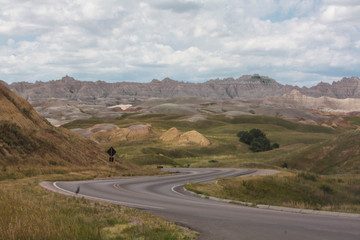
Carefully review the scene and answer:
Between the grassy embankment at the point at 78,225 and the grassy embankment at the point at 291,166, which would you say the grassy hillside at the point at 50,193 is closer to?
the grassy embankment at the point at 78,225

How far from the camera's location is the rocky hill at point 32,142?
128ft

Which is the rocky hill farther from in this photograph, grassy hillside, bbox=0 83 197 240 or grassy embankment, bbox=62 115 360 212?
grassy embankment, bbox=62 115 360 212

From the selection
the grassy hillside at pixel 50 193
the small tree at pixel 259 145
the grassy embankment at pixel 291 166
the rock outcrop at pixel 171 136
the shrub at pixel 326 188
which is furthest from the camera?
the rock outcrop at pixel 171 136

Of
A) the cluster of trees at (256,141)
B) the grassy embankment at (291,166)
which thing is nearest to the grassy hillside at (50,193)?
the grassy embankment at (291,166)

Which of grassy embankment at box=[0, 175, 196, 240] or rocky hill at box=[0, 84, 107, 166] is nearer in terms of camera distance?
grassy embankment at box=[0, 175, 196, 240]

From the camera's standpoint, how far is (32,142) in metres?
42.2

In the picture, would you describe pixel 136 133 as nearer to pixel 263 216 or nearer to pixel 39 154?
pixel 39 154

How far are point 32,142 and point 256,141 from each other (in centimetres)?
7882

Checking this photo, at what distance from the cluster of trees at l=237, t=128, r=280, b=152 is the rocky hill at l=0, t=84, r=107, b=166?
64.6 m

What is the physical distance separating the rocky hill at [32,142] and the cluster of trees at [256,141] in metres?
64.6

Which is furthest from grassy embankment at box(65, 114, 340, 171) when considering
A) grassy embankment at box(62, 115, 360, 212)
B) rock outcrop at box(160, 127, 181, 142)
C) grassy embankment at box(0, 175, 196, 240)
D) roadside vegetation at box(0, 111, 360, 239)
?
grassy embankment at box(0, 175, 196, 240)

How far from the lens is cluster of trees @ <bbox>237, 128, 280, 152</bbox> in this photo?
111 m

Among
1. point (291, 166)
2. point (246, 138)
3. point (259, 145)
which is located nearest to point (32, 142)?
point (291, 166)

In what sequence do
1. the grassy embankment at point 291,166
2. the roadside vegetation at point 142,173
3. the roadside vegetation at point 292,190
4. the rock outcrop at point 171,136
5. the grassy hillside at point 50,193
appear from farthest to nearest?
the rock outcrop at point 171,136 → the roadside vegetation at point 292,190 → the grassy embankment at point 291,166 → the roadside vegetation at point 142,173 → the grassy hillside at point 50,193
